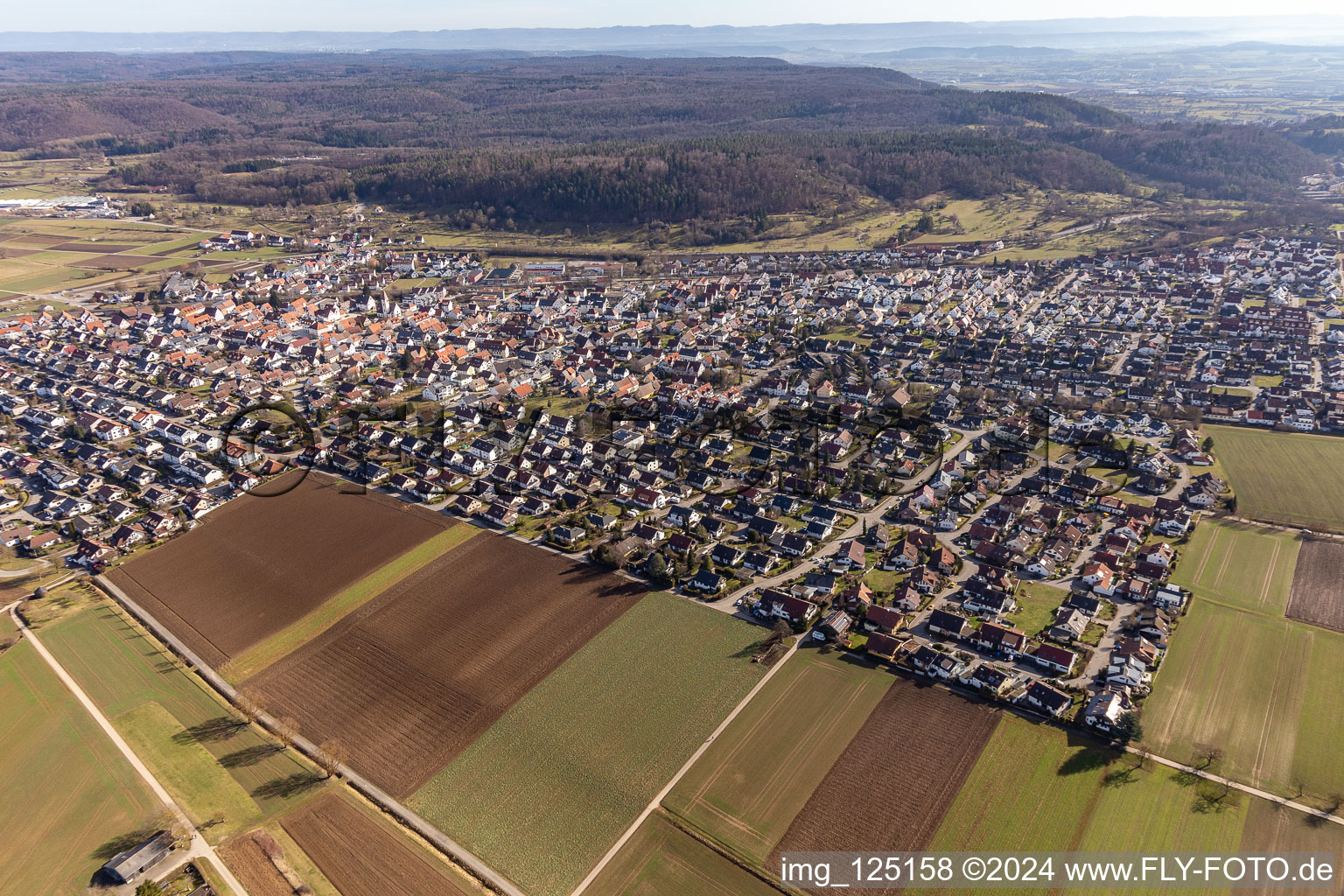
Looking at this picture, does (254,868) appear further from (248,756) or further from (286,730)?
(286,730)

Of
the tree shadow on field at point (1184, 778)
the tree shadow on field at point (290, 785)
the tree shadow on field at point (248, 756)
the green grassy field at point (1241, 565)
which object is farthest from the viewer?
the green grassy field at point (1241, 565)

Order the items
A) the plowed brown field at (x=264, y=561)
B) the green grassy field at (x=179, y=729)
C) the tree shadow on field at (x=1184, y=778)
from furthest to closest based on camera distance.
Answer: the plowed brown field at (x=264, y=561) < the green grassy field at (x=179, y=729) < the tree shadow on field at (x=1184, y=778)

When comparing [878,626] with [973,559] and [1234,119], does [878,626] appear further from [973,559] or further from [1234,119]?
[1234,119]

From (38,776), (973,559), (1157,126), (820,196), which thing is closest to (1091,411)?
(973,559)

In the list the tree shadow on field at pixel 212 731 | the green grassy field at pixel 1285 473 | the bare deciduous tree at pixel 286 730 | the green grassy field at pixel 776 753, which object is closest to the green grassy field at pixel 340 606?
the tree shadow on field at pixel 212 731

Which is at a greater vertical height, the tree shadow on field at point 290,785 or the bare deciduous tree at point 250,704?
the bare deciduous tree at point 250,704

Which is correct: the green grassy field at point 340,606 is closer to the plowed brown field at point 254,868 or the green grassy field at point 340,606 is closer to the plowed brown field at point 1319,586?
the plowed brown field at point 254,868
